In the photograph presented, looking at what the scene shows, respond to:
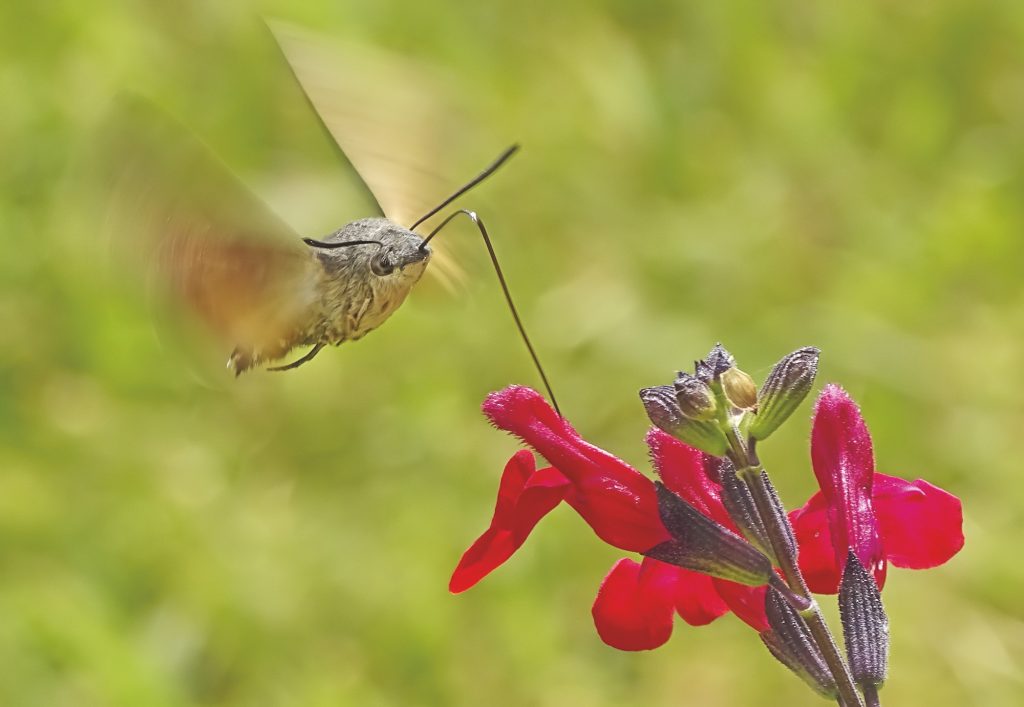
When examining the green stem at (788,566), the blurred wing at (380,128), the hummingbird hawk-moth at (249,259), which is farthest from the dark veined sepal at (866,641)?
the blurred wing at (380,128)

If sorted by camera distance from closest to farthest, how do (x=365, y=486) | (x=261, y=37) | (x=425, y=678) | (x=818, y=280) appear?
(x=425, y=678) → (x=365, y=486) → (x=818, y=280) → (x=261, y=37)

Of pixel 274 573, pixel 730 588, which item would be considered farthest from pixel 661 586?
pixel 274 573

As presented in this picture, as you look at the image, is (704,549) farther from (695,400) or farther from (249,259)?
(249,259)

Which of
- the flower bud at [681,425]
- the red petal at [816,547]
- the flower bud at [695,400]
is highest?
the flower bud at [695,400]

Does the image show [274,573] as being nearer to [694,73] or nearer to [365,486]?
[365,486]

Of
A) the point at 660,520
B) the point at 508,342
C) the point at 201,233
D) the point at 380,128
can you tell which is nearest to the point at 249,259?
the point at 201,233

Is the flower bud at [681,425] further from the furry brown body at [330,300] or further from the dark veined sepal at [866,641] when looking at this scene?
the furry brown body at [330,300]
